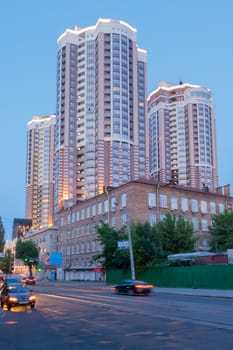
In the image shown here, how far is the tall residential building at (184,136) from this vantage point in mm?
167375

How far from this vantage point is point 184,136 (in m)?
176

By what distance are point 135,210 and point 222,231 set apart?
12.4 metres

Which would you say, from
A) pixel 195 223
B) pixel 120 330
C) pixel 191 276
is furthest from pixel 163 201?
pixel 120 330

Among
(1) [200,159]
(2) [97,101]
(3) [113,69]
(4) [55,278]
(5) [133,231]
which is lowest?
(4) [55,278]

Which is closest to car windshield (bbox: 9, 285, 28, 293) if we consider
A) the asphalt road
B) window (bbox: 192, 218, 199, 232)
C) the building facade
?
the asphalt road

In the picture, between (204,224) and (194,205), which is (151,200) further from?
(204,224)

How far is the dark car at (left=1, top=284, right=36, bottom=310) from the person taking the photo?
23719mm

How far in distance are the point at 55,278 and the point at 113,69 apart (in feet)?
233

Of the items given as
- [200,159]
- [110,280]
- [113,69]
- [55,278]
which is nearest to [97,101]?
[113,69]

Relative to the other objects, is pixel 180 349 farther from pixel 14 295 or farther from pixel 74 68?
pixel 74 68

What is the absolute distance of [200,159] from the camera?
546ft

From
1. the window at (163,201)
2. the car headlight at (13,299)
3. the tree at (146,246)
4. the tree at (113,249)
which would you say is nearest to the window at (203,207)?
the window at (163,201)

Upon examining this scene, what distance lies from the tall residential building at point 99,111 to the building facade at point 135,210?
46.1 m

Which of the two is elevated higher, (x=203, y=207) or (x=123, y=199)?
(x=123, y=199)
